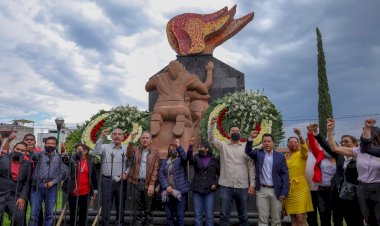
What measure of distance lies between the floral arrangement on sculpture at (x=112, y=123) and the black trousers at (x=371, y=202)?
21.7ft

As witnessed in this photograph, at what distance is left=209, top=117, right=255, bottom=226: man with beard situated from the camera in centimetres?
562

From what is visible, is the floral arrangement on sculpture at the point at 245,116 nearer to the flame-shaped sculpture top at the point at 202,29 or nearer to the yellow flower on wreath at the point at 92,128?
the yellow flower on wreath at the point at 92,128

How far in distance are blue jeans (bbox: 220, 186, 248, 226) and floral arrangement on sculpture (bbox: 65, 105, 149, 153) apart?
494 centimetres

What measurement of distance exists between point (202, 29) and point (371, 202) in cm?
992

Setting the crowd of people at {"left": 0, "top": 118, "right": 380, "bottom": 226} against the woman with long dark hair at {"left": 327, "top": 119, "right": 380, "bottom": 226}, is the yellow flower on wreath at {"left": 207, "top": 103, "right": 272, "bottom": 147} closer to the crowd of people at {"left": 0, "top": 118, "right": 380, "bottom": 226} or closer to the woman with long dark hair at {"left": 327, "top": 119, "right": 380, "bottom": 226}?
the crowd of people at {"left": 0, "top": 118, "right": 380, "bottom": 226}

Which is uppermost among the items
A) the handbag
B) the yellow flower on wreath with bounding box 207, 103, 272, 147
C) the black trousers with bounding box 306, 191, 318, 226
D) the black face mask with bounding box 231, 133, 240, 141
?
the yellow flower on wreath with bounding box 207, 103, 272, 147

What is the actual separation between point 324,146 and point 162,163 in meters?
2.64

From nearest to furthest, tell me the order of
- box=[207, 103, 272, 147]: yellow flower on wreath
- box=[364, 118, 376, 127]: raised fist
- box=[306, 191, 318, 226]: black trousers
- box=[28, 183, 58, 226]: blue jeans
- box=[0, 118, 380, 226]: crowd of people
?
box=[364, 118, 376, 127]: raised fist → box=[0, 118, 380, 226]: crowd of people → box=[28, 183, 58, 226]: blue jeans → box=[306, 191, 318, 226]: black trousers → box=[207, 103, 272, 147]: yellow flower on wreath

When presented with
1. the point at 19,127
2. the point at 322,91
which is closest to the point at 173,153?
the point at 322,91

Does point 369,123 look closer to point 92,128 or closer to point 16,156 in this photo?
point 16,156

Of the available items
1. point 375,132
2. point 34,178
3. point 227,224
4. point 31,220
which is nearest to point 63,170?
point 34,178

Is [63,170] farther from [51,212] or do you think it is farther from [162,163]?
[162,163]

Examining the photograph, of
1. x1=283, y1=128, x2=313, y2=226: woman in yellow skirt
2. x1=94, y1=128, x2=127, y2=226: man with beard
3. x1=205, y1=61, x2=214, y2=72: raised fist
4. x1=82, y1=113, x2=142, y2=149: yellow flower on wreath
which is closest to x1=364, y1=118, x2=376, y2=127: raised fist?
x1=283, y1=128, x2=313, y2=226: woman in yellow skirt

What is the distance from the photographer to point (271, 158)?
5629 mm
